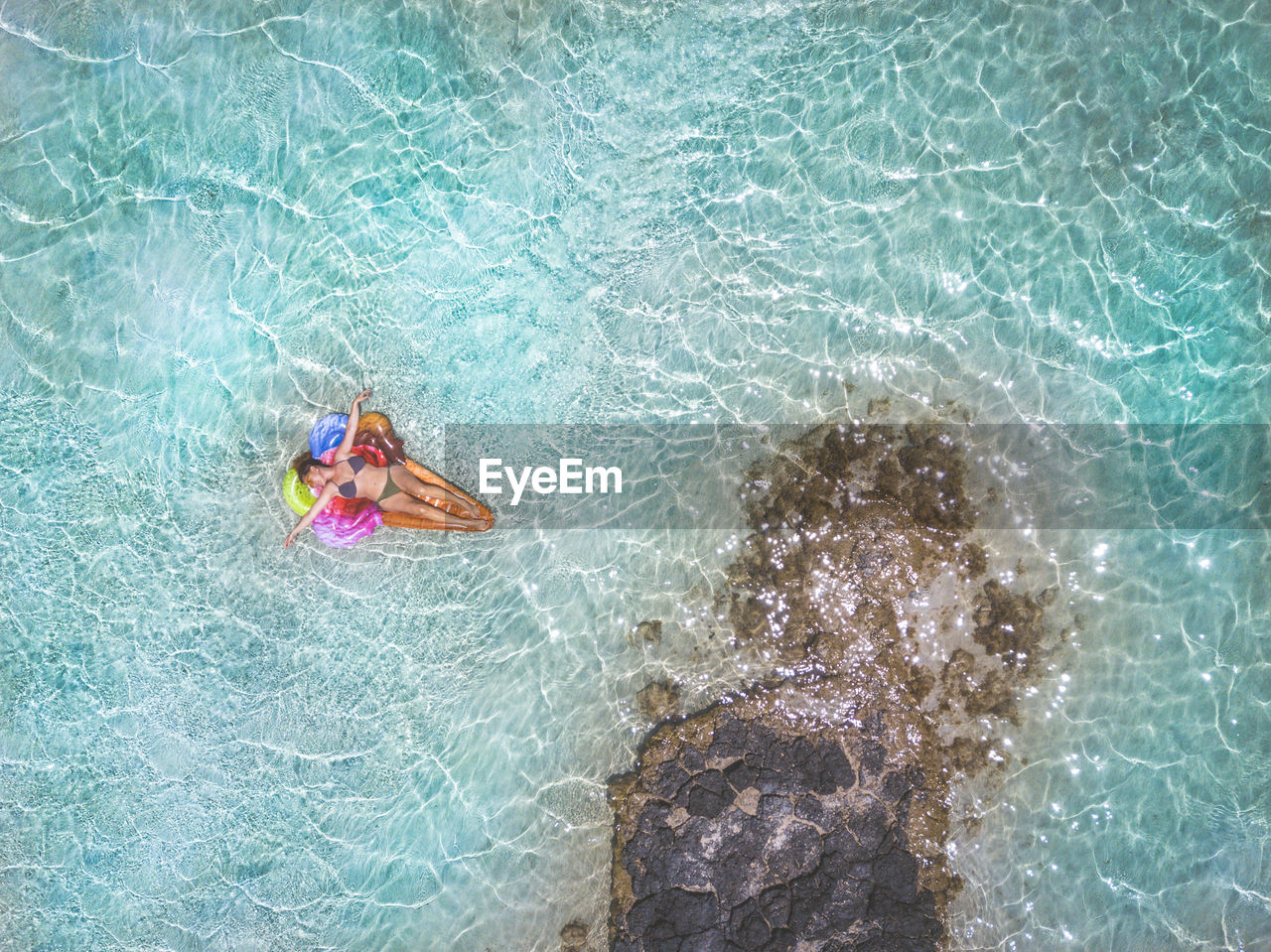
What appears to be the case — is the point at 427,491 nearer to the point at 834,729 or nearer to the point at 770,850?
the point at 834,729

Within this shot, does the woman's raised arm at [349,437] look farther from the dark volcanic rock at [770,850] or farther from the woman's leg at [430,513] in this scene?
the dark volcanic rock at [770,850]

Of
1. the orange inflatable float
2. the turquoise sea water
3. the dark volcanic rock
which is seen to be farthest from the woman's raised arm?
→ the dark volcanic rock

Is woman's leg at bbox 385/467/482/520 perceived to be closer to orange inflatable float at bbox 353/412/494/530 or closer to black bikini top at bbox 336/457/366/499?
orange inflatable float at bbox 353/412/494/530

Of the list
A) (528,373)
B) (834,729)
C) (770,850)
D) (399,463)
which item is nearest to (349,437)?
(399,463)

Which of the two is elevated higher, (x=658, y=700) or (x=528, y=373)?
(x=528, y=373)

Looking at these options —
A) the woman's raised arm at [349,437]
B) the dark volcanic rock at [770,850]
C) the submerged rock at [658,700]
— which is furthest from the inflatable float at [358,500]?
the dark volcanic rock at [770,850]

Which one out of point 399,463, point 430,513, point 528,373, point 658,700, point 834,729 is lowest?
point 834,729

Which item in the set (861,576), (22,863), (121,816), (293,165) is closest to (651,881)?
(861,576)
